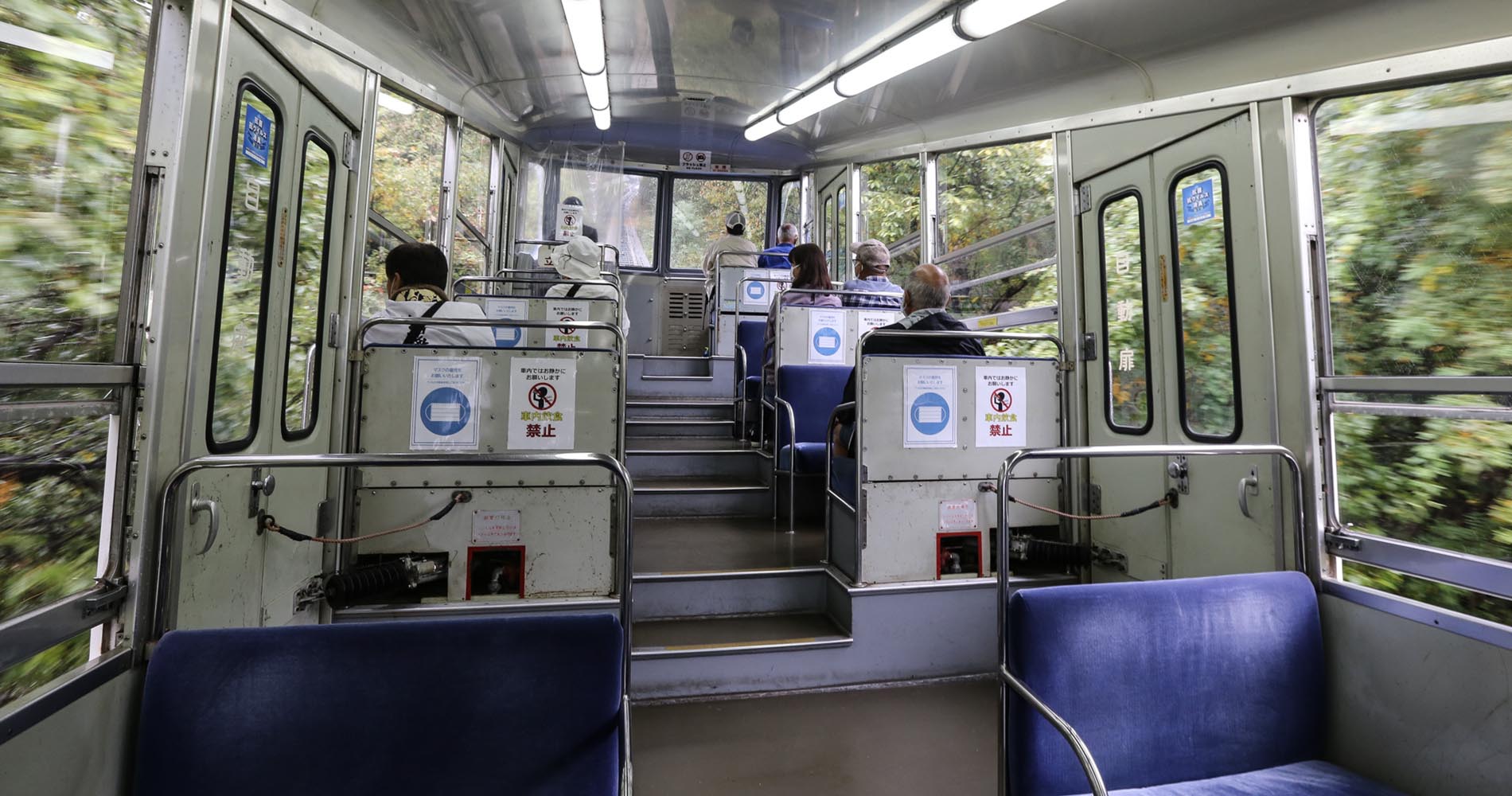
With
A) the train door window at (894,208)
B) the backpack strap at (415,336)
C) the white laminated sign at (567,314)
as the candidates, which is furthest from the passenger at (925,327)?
the white laminated sign at (567,314)

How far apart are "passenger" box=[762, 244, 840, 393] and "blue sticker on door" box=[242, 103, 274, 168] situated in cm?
313

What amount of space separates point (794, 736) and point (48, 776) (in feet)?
6.36

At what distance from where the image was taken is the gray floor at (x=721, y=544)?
10.2 ft

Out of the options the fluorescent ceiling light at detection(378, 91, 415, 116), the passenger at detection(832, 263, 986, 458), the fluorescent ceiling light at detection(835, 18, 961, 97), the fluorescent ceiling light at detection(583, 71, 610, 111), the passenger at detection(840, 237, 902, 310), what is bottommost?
the passenger at detection(832, 263, 986, 458)

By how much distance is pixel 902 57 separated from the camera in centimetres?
459

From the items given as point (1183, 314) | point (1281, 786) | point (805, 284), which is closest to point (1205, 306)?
point (1183, 314)

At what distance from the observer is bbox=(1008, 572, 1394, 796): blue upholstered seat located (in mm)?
1559

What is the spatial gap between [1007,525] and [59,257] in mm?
2388

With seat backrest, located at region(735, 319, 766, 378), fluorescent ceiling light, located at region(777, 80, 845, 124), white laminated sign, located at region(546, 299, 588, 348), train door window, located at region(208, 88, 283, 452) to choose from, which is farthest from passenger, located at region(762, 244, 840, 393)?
train door window, located at region(208, 88, 283, 452)

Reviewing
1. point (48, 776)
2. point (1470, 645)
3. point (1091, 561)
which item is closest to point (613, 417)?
point (48, 776)

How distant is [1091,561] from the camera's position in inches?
130

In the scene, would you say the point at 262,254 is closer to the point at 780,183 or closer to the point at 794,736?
the point at 794,736

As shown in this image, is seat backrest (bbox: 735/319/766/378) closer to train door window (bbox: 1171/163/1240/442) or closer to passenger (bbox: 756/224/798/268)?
passenger (bbox: 756/224/798/268)

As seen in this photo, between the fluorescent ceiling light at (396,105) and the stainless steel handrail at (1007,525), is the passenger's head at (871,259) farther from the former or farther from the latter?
the fluorescent ceiling light at (396,105)
